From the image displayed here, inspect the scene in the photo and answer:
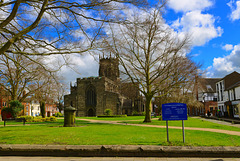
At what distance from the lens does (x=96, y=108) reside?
65.8m

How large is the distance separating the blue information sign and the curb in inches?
53.8

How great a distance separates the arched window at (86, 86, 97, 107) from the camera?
67188 mm

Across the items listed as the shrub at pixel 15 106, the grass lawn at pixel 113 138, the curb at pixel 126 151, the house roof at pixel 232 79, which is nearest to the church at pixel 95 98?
the house roof at pixel 232 79

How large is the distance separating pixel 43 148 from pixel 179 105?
501 cm

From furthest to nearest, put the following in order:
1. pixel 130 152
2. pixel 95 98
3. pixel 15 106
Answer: pixel 95 98, pixel 15 106, pixel 130 152

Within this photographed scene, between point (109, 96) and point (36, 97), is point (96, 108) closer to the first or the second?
point (109, 96)

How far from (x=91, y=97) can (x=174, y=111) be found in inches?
2395

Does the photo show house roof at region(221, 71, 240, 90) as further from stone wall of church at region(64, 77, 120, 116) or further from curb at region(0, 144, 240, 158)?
curb at region(0, 144, 240, 158)

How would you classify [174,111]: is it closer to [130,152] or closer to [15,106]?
[130,152]

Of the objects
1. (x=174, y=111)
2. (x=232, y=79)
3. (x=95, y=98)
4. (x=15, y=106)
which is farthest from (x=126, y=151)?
(x=95, y=98)

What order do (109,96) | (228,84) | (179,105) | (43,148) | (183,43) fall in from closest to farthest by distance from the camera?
(43,148)
(179,105)
(183,43)
(228,84)
(109,96)

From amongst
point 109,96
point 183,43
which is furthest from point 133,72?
point 109,96

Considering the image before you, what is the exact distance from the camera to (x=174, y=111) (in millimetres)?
8023

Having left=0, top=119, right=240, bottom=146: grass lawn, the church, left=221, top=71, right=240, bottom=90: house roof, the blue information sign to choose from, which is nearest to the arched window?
the church
